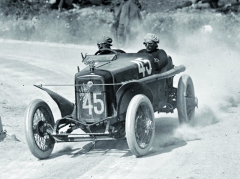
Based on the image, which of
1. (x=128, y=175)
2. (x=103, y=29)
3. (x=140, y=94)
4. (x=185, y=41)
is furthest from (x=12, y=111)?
(x=103, y=29)

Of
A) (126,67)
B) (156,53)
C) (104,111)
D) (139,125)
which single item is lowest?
(139,125)

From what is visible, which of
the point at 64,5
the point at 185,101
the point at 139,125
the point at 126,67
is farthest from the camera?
the point at 64,5

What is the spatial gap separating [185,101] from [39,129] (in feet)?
9.43

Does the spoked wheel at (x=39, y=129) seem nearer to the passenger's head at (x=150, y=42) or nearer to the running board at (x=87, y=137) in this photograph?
the running board at (x=87, y=137)

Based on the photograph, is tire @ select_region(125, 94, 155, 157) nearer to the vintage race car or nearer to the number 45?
the vintage race car

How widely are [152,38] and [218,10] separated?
15000mm

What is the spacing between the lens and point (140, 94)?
845 centimetres

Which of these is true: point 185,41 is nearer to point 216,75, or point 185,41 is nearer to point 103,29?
point 103,29

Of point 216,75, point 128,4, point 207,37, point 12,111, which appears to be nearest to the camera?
point 12,111

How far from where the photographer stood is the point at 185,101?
1002 centimetres

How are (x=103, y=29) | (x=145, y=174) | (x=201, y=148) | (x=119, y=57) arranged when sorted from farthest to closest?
1. (x=103, y=29)
2. (x=119, y=57)
3. (x=201, y=148)
4. (x=145, y=174)

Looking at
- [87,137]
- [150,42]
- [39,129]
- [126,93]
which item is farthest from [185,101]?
[39,129]

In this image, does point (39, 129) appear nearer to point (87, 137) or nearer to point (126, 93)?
point (87, 137)

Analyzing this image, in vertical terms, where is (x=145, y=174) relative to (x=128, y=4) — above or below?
below
